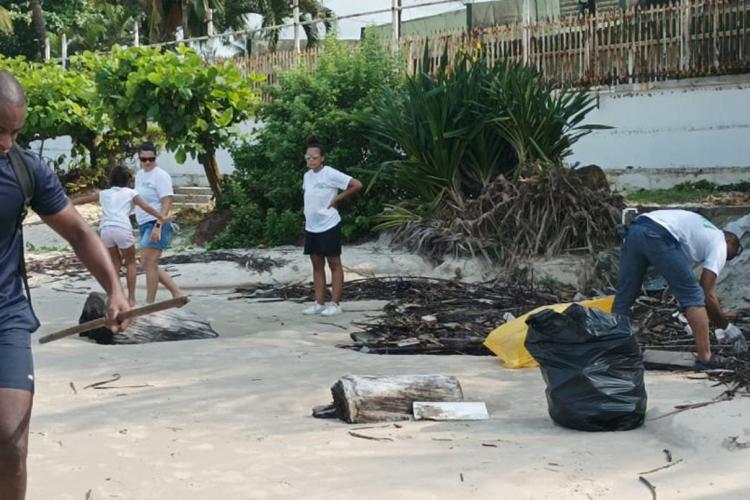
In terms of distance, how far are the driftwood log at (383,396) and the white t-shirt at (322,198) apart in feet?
13.6

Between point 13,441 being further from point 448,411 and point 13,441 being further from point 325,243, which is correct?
point 325,243

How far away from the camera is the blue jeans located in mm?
6887

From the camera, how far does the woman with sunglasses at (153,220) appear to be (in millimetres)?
10156

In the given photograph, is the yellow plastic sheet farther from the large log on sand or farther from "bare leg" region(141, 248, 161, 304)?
"bare leg" region(141, 248, 161, 304)

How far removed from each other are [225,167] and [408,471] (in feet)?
57.4

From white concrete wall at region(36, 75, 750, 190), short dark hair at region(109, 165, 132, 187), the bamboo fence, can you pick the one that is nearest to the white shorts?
short dark hair at region(109, 165, 132, 187)

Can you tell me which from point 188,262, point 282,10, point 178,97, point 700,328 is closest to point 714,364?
point 700,328

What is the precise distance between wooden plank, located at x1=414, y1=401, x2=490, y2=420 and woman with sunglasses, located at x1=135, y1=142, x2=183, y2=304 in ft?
14.8

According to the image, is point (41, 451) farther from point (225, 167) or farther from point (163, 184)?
point (225, 167)

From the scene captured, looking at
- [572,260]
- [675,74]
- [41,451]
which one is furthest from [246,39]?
[41,451]

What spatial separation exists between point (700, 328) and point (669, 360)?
61 cm

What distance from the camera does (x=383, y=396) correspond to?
6.12 metres

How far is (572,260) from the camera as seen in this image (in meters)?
12.7

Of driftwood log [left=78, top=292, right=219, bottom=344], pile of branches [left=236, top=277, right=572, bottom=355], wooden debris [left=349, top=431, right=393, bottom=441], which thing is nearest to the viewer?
wooden debris [left=349, top=431, right=393, bottom=441]
